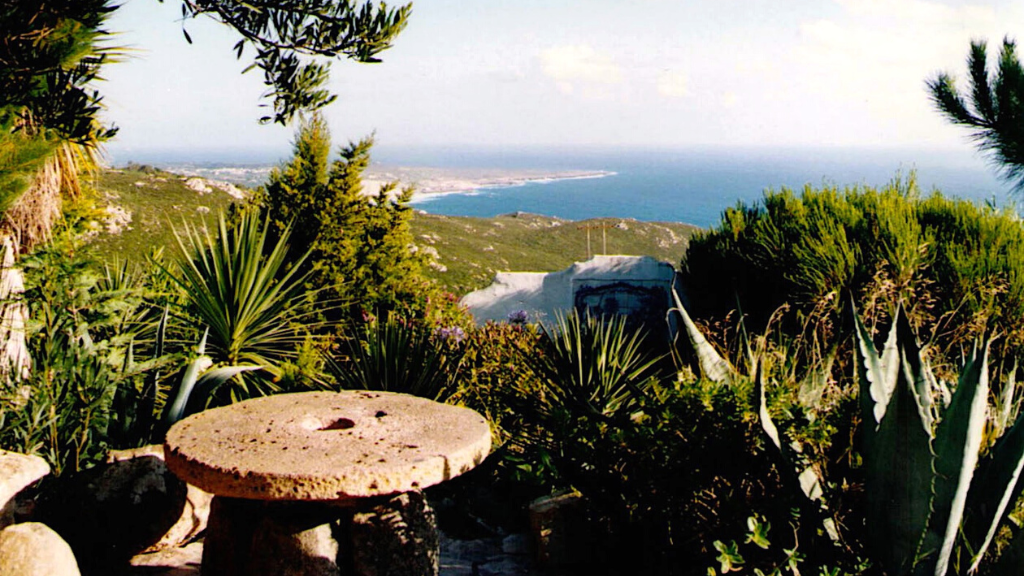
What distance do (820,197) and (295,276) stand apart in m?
5.46

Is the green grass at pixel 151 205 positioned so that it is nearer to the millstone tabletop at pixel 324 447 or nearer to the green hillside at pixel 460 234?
the green hillside at pixel 460 234

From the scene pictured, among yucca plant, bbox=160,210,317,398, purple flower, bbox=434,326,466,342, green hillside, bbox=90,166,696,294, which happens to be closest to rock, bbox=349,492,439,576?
yucca plant, bbox=160,210,317,398

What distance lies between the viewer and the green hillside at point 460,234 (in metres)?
18.3

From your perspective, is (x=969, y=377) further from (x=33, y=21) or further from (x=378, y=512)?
(x=33, y=21)

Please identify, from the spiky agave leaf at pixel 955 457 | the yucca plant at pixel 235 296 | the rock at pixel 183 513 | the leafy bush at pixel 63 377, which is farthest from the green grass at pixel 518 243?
the spiky agave leaf at pixel 955 457

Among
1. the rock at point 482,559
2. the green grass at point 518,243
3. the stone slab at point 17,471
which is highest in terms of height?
the stone slab at point 17,471

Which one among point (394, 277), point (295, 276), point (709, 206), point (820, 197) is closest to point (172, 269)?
point (295, 276)

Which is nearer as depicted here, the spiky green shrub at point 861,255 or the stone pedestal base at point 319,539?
the stone pedestal base at point 319,539

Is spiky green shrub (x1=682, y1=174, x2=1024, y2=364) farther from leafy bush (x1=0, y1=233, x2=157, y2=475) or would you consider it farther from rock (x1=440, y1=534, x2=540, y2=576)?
leafy bush (x1=0, y1=233, x2=157, y2=475)

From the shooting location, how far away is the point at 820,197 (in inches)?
323

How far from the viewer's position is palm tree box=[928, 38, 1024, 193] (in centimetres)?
747

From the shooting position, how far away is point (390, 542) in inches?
Answer: 134

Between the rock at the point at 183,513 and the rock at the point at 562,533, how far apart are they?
1.73m

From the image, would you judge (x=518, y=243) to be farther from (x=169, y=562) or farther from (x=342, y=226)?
(x=169, y=562)
